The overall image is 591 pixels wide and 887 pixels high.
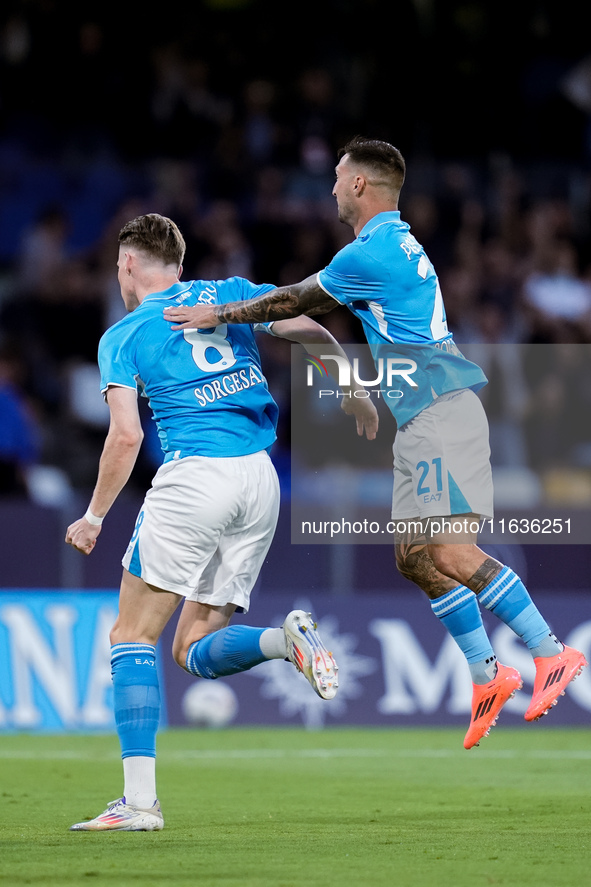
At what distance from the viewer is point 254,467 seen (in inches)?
227

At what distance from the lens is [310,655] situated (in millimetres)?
5316

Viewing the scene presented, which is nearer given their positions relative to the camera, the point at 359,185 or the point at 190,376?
the point at 190,376

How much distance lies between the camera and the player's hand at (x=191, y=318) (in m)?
5.63

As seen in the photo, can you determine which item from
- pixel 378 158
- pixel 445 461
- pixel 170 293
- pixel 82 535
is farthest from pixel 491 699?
pixel 378 158

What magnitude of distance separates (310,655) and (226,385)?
123 cm

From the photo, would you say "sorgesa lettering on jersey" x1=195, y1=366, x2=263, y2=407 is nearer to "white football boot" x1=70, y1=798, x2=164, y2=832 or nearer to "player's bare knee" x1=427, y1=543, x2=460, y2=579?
"player's bare knee" x1=427, y1=543, x2=460, y2=579

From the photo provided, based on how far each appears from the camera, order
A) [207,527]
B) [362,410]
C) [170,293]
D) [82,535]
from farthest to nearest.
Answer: [362,410] → [170,293] → [207,527] → [82,535]

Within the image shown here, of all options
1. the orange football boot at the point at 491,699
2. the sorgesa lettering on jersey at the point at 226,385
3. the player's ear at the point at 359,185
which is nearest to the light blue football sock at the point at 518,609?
the orange football boot at the point at 491,699

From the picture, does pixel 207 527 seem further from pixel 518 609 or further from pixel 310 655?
pixel 518 609

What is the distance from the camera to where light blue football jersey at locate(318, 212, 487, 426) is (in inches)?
225

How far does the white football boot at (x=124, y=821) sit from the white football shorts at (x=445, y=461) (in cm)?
166

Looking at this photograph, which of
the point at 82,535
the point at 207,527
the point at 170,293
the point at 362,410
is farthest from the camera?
the point at 362,410

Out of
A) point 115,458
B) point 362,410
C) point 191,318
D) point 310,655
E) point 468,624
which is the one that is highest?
point 191,318

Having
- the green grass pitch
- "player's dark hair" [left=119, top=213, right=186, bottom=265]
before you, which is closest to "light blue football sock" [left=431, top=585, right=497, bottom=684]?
the green grass pitch
